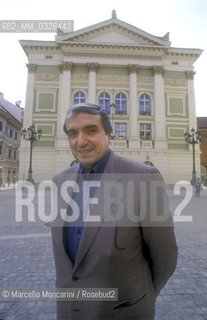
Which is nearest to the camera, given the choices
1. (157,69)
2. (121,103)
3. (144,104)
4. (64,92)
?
(64,92)

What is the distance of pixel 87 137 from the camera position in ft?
4.51

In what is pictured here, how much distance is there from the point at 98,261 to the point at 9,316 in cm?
207

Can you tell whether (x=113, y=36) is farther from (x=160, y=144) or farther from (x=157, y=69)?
(x=160, y=144)

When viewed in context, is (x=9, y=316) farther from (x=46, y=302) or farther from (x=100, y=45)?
(x=100, y=45)

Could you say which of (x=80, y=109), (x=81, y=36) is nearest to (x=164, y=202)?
(x=80, y=109)

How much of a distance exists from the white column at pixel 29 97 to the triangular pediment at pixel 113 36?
4.67 meters

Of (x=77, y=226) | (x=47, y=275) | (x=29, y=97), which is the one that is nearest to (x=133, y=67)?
(x=29, y=97)

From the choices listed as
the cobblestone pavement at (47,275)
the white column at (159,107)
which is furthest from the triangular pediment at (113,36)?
the cobblestone pavement at (47,275)

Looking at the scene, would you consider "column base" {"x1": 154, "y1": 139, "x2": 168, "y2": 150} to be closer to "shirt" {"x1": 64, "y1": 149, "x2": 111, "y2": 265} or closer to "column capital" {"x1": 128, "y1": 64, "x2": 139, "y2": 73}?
"column capital" {"x1": 128, "y1": 64, "x2": 139, "y2": 73}

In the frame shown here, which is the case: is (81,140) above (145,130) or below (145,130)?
below

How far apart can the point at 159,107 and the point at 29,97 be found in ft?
51.3

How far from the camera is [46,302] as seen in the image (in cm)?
277

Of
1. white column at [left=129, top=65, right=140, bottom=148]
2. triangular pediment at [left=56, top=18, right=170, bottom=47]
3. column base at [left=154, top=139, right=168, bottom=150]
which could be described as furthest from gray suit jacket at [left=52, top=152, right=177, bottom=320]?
triangular pediment at [left=56, top=18, right=170, bottom=47]

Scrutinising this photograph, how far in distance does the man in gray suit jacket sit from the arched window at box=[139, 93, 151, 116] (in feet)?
81.6
